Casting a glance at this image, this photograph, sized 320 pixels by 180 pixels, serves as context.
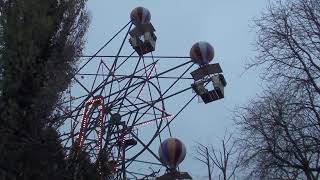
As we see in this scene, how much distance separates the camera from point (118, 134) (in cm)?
1146

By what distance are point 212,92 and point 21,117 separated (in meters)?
6.01

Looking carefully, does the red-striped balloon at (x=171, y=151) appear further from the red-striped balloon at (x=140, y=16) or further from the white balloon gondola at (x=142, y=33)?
the red-striped balloon at (x=140, y=16)

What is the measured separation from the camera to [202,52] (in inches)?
514

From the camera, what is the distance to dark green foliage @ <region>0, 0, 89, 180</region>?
8.18m

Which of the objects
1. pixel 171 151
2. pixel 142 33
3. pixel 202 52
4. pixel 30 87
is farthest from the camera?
pixel 142 33

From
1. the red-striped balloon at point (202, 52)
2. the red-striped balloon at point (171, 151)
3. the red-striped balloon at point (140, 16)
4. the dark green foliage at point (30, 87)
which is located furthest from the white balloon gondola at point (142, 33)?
the dark green foliage at point (30, 87)

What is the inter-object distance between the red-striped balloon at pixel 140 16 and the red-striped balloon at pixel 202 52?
151cm

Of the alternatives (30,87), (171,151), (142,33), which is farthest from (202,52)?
(30,87)

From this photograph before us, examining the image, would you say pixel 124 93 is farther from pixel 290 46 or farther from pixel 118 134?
pixel 290 46

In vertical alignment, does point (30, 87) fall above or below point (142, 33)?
below

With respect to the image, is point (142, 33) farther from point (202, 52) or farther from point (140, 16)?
point (202, 52)

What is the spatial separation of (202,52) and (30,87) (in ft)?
18.3

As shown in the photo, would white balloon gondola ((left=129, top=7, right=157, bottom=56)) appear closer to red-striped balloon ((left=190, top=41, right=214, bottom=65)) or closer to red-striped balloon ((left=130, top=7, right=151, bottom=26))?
red-striped balloon ((left=130, top=7, right=151, bottom=26))

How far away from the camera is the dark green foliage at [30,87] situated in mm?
8180
